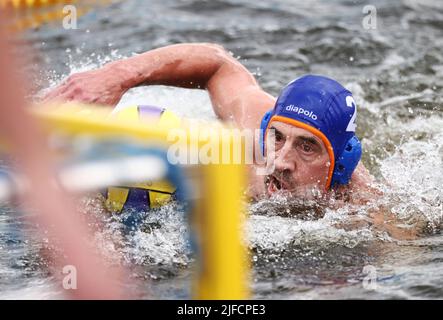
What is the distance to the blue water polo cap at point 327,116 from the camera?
4.01 metres

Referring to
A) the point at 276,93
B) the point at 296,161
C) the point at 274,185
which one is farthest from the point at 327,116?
the point at 276,93

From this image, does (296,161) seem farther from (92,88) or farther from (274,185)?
(92,88)

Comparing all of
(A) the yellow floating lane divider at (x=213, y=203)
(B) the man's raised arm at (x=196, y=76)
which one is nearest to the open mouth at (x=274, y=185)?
(B) the man's raised arm at (x=196, y=76)

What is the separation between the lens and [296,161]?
3.95m

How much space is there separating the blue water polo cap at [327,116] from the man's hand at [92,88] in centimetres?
81

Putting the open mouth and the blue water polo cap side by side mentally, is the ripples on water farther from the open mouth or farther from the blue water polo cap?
the blue water polo cap

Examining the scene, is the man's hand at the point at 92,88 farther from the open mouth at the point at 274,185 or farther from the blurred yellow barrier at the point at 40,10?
the blurred yellow barrier at the point at 40,10

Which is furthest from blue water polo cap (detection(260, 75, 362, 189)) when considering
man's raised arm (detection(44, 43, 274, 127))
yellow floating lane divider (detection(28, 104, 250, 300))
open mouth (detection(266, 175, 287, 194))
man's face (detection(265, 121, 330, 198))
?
yellow floating lane divider (detection(28, 104, 250, 300))

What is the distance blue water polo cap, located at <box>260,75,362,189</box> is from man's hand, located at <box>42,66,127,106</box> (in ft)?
2.66

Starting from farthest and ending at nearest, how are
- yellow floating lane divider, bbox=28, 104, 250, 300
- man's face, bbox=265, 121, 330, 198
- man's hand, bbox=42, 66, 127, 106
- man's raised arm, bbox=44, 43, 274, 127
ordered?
man's raised arm, bbox=44, 43, 274, 127 → man's face, bbox=265, 121, 330, 198 → man's hand, bbox=42, 66, 127, 106 → yellow floating lane divider, bbox=28, 104, 250, 300

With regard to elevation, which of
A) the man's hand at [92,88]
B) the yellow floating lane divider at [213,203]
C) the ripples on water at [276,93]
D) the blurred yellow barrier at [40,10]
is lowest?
the ripples on water at [276,93]

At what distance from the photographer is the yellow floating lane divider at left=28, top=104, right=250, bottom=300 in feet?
4.87
